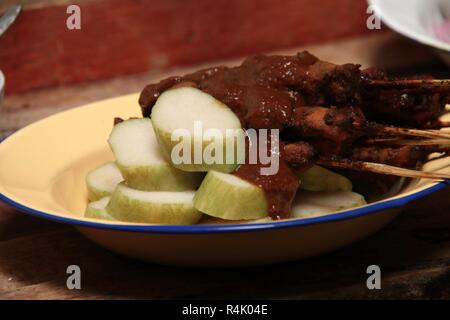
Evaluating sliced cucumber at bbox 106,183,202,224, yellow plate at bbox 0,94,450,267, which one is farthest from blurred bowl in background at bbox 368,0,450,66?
sliced cucumber at bbox 106,183,202,224

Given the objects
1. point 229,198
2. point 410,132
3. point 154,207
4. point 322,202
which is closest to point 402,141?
point 410,132

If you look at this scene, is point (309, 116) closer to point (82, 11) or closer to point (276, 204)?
point (276, 204)

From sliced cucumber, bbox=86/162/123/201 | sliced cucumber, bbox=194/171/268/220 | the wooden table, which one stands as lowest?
the wooden table

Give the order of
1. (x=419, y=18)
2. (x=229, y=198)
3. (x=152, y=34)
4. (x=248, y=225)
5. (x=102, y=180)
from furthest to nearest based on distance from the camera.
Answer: (x=152, y=34) → (x=419, y=18) → (x=102, y=180) → (x=229, y=198) → (x=248, y=225)

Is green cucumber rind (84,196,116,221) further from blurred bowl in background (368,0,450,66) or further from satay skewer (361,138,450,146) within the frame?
blurred bowl in background (368,0,450,66)

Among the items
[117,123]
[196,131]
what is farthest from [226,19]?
[196,131]

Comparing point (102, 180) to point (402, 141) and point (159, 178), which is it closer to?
point (159, 178)
